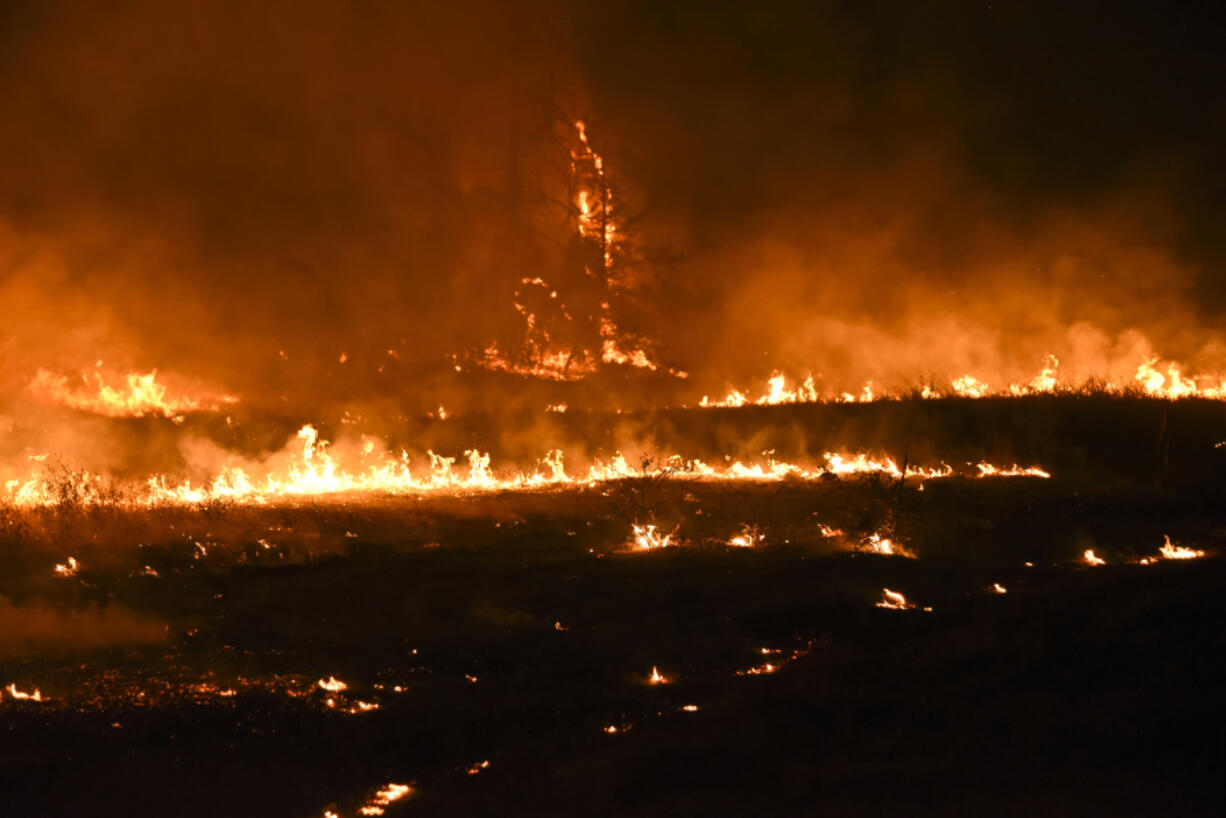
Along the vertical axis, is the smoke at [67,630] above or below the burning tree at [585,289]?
below

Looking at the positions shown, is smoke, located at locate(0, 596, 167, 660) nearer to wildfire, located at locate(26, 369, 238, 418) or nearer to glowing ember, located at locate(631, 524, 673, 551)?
glowing ember, located at locate(631, 524, 673, 551)

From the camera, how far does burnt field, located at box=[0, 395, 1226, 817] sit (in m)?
5.47

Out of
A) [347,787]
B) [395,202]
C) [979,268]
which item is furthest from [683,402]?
[347,787]

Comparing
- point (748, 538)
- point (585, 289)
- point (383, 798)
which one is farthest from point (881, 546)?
point (585, 289)

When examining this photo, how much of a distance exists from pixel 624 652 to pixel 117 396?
46.1ft

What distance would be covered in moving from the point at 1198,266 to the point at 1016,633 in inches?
950

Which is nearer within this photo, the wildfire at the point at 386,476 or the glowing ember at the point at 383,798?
the glowing ember at the point at 383,798

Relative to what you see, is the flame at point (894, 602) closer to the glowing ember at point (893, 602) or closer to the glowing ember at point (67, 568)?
the glowing ember at point (893, 602)

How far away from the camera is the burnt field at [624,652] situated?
5.47 metres

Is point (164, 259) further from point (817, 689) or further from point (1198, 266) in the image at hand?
point (1198, 266)

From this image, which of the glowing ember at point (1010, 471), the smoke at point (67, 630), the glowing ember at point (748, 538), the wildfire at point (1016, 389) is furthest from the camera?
the wildfire at point (1016, 389)

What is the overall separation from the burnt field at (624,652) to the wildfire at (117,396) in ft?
17.8

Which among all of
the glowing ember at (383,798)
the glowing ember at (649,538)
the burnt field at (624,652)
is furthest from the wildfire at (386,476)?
the glowing ember at (383,798)

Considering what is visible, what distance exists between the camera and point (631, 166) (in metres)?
24.8
